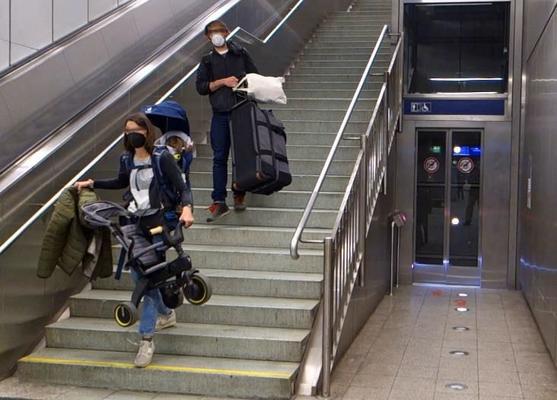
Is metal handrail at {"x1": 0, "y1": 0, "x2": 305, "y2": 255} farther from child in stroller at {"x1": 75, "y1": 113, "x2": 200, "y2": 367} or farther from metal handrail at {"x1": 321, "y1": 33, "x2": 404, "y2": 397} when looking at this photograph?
metal handrail at {"x1": 321, "y1": 33, "x2": 404, "y2": 397}

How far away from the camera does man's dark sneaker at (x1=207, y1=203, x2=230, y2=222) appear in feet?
19.9

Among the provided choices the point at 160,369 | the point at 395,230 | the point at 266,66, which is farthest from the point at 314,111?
the point at 160,369

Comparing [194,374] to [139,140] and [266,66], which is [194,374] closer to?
[139,140]

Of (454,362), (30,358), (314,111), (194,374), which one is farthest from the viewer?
(314,111)

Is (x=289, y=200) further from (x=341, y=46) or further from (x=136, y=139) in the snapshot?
(x=341, y=46)

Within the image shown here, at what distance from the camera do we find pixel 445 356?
5.66 m

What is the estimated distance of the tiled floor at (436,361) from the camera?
4546mm

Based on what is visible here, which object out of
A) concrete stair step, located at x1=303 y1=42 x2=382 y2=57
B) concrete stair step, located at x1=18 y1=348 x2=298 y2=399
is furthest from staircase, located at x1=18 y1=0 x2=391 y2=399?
concrete stair step, located at x1=303 y1=42 x2=382 y2=57

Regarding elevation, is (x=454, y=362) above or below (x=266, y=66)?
below

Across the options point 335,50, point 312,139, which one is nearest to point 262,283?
point 312,139

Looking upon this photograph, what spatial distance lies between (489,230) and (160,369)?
21.7ft

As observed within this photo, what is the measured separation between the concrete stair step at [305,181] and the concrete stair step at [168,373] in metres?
2.43

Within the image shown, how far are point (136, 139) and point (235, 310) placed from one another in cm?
140

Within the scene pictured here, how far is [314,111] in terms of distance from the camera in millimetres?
8164
